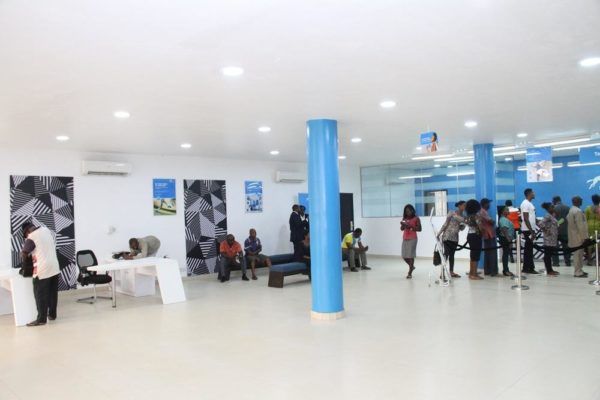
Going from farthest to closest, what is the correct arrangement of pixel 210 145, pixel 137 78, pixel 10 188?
pixel 210 145, pixel 10 188, pixel 137 78

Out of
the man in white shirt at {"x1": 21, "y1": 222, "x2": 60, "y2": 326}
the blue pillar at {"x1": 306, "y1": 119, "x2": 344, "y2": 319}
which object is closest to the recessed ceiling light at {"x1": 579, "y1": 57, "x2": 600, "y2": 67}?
the blue pillar at {"x1": 306, "y1": 119, "x2": 344, "y2": 319}

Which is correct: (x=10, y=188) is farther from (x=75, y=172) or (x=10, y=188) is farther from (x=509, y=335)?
(x=509, y=335)

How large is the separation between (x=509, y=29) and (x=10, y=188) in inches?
347

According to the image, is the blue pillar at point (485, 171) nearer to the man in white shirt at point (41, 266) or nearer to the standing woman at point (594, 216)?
the standing woman at point (594, 216)

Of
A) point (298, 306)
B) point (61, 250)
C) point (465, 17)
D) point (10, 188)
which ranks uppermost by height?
point (465, 17)

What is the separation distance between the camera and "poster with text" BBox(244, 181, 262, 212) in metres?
12.6

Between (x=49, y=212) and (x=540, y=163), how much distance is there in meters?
10.1

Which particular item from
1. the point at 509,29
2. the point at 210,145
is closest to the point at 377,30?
the point at 509,29

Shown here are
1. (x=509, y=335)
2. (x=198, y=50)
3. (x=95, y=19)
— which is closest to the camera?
(x=95, y=19)

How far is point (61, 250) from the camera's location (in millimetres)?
9555

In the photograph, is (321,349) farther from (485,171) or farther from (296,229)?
(485,171)

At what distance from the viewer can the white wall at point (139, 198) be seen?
9.26 metres

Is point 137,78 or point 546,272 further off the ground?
point 137,78

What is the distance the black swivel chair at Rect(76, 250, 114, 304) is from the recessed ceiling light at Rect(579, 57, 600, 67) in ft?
25.2
